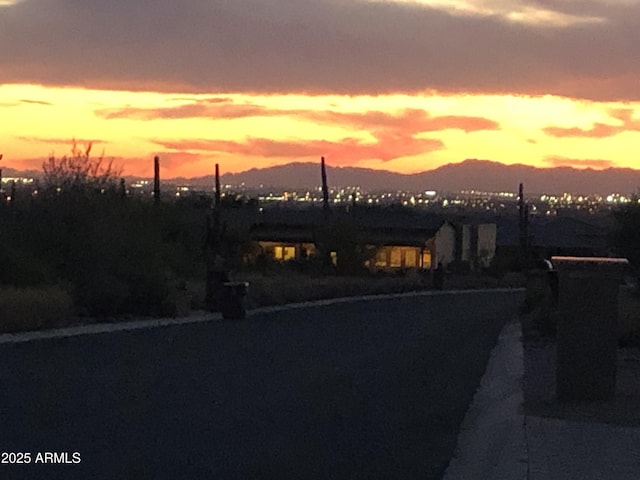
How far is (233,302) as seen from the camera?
34344 millimetres

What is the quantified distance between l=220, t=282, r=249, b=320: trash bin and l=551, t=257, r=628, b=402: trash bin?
19325 millimetres

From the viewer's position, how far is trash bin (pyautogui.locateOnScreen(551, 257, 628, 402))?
50.7ft

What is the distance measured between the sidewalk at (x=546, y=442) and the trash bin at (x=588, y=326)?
0.30 meters

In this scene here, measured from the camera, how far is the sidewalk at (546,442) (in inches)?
453

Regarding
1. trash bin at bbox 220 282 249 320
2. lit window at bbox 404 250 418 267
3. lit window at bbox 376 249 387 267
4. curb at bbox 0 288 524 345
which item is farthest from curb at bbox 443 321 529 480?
lit window at bbox 404 250 418 267

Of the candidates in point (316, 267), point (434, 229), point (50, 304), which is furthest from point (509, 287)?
point (50, 304)

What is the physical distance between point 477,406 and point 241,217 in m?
74.9

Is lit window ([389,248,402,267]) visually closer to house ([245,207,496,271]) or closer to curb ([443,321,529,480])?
house ([245,207,496,271])

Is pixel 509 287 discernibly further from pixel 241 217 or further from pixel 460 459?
pixel 460 459

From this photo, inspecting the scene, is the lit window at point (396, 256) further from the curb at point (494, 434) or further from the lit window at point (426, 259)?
the curb at point (494, 434)

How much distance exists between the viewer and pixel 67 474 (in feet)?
35.9

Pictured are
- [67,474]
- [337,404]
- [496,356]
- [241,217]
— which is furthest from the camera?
[241,217]

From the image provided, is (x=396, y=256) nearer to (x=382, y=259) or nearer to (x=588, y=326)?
(x=382, y=259)

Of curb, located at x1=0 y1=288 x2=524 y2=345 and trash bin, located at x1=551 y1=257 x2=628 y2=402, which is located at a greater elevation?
trash bin, located at x1=551 y1=257 x2=628 y2=402
